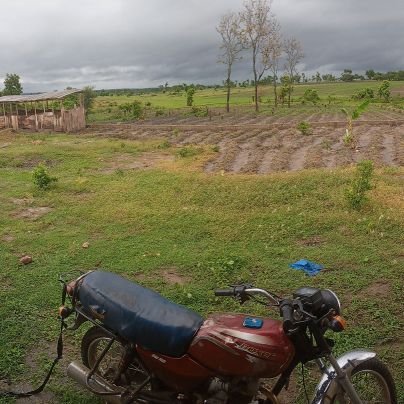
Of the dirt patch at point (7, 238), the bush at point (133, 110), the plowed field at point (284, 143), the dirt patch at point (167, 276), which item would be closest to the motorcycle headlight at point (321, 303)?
the dirt patch at point (167, 276)

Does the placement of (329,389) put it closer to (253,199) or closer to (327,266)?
(327,266)

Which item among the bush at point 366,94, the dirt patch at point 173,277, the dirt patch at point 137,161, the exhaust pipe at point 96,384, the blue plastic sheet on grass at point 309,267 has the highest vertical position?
the bush at point 366,94

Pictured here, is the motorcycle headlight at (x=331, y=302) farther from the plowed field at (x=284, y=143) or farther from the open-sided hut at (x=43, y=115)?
the open-sided hut at (x=43, y=115)

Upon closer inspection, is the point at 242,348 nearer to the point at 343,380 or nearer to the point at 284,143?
the point at 343,380

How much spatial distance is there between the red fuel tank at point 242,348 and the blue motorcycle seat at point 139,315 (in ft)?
0.33

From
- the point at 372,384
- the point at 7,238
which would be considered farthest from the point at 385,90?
the point at 372,384

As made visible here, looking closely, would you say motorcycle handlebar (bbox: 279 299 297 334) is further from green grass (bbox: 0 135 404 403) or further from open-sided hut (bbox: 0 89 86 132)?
open-sided hut (bbox: 0 89 86 132)

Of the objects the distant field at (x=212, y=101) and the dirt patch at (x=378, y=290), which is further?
the distant field at (x=212, y=101)

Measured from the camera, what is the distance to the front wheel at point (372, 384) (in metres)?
2.71

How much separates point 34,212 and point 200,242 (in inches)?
141

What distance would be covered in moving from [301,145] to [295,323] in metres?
13.4

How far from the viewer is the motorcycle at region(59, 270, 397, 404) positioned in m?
2.44

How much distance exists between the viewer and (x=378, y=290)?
482cm

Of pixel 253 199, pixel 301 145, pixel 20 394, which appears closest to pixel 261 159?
pixel 301 145
